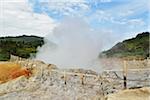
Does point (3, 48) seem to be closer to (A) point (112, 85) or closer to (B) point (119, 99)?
(A) point (112, 85)

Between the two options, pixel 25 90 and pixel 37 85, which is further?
pixel 37 85

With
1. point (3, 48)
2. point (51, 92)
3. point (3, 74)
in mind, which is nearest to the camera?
point (51, 92)

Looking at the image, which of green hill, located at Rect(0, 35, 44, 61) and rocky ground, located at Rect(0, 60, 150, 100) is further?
green hill, located at Rect(0, 35, 44, 61)

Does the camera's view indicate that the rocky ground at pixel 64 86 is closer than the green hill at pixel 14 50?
Yes

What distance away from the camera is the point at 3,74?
3117cm

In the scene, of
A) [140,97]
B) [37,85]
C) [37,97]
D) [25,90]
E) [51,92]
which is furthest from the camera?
[37,85]

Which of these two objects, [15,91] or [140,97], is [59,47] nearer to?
[15,91]

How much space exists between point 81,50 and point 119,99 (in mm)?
57048

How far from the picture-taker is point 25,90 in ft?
69.7

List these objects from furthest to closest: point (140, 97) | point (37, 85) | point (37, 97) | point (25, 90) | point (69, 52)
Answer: point (69, 52), point (37, 85), point (25, 90), point (37, 97), point (140, 97)

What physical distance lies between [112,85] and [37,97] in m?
4.64

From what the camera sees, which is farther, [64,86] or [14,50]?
[14,50]

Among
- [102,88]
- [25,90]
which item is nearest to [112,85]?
[102,88]

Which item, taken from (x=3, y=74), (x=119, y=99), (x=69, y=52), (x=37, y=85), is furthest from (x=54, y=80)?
(x=69, y=52)
